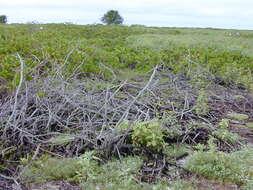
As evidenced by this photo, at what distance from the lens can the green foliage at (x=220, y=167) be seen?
2.81m

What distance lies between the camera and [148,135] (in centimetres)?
311

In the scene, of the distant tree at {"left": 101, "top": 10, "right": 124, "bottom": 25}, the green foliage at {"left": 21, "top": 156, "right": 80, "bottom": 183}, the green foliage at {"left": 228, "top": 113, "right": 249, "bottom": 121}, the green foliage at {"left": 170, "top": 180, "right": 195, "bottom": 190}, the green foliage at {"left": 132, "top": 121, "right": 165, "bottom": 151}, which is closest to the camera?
the green foliage at {"left": 170, "top": 180, "right": 195, "bottom": 190}

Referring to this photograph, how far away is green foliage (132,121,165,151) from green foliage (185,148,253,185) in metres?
0.28

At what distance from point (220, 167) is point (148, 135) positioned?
2.07ft

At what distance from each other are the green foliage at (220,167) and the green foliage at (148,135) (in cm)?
28

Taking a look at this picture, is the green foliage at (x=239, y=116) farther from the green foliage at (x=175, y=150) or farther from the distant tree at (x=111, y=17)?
the distant tree at (x=111, y=17)

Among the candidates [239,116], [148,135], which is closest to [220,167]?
[148,135]

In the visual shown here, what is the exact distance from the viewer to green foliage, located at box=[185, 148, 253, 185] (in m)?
2.81

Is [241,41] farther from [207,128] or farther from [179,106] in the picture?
[207,128]

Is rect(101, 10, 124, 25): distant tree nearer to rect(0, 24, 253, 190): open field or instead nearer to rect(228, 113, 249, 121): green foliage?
rect(0, 24, 253, 190): open field

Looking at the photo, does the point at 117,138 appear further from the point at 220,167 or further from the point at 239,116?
the point at 239,116

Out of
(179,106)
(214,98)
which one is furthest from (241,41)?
(179,106)

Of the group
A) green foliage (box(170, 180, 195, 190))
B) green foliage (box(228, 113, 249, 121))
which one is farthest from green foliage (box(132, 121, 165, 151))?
green foliage (box(228, 113, 249, 121))

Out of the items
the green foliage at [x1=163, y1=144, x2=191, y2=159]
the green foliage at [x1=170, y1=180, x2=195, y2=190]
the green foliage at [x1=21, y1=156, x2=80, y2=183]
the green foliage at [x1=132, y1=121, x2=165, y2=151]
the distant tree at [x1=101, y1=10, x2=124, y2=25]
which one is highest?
the distant tree at [x1=101, y1=10, x2=124, y2=25]
